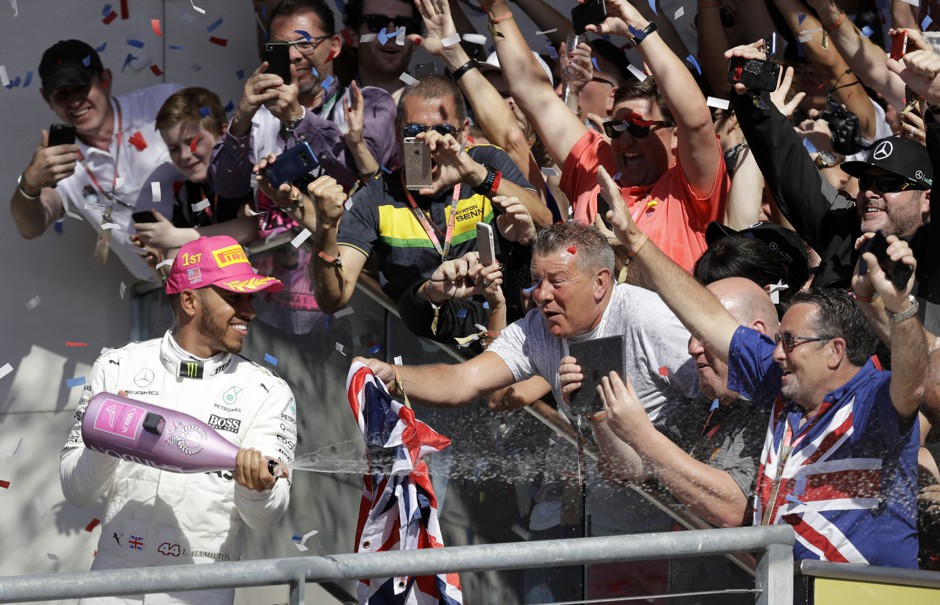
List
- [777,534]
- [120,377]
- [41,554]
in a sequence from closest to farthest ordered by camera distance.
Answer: [777,534] < [120,377] < [41,554]

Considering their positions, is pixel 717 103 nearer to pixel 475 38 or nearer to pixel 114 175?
pixel 475 38

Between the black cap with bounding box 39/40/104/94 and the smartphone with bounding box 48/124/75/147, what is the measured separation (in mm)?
295

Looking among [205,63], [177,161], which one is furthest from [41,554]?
[205,63]

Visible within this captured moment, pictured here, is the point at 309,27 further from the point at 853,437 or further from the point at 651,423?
the point at 853,437

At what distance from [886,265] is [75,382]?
4.90 meters

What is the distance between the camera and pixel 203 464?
13.6 ft

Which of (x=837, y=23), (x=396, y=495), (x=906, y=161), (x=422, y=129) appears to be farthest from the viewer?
(x=837, y=23)

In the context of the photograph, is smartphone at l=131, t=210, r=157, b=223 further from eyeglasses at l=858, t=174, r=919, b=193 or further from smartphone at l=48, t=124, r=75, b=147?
eyeglasses at l=858, t=174, r=919, b=193

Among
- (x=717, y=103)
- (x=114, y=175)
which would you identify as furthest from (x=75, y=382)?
(x=717, y=103)

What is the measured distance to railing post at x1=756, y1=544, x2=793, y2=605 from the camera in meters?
→ 3.04

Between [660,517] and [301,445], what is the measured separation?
1.87 metres

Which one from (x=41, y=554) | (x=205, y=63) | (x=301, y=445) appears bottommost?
(x=41, y=554)

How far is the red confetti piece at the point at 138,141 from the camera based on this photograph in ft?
22.0

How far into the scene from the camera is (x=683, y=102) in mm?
4852
